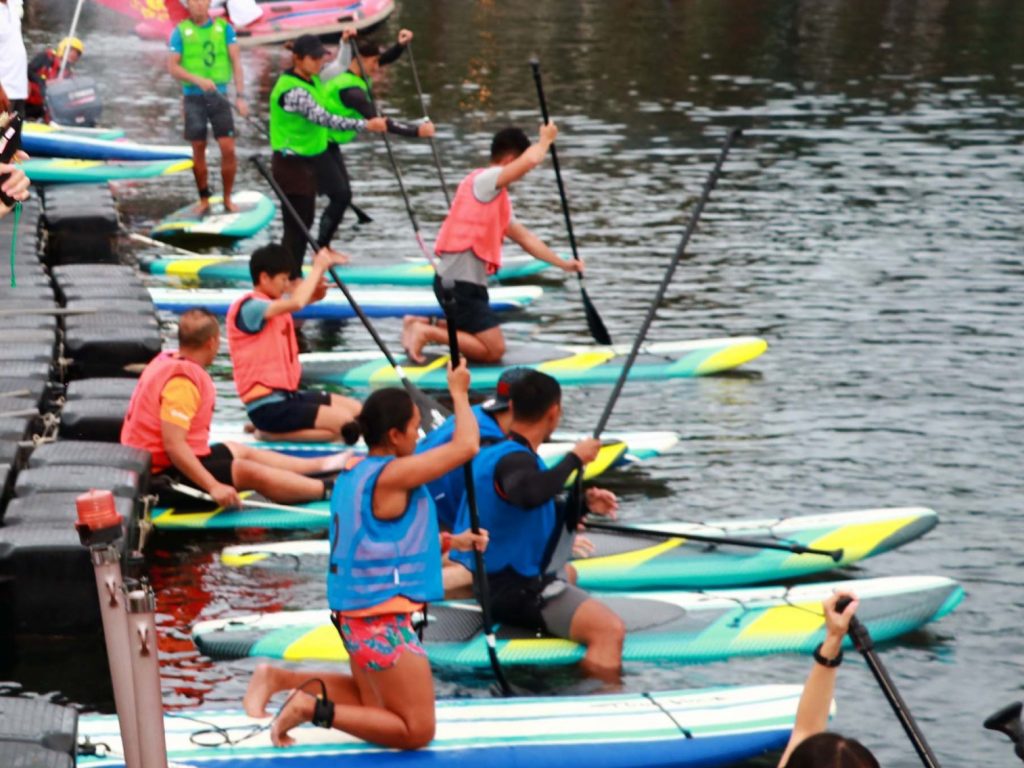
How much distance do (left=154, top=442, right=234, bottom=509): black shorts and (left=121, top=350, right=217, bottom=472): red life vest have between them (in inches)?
2.1

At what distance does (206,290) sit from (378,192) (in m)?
4.33

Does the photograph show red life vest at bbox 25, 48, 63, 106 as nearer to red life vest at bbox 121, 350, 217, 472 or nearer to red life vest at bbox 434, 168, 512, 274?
red life vest at bbox 434, 168, 512, 274

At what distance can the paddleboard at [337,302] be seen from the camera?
1247 centimetres

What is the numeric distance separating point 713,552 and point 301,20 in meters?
21.4

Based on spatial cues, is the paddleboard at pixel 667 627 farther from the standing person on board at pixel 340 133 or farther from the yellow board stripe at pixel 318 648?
the standing person on board at pixel 340 133

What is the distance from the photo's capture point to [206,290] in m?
12.9

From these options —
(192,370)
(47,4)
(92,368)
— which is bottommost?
(47,4)

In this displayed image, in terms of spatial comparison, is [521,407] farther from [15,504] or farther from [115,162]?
[115,162]

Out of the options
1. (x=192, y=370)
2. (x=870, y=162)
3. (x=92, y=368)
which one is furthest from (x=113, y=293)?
(x=870, y=162)

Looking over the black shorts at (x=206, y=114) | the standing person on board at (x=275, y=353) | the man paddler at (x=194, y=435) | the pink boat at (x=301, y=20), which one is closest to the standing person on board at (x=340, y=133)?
the black shorts at (x=206, y=114)

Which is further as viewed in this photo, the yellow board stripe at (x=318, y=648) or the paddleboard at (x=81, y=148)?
the paddleboard at (x=81, y=148)

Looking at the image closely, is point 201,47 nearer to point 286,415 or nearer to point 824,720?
point 286,415

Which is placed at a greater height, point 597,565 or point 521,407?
point 521,407

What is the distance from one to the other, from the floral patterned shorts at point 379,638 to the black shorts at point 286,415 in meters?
3.41
